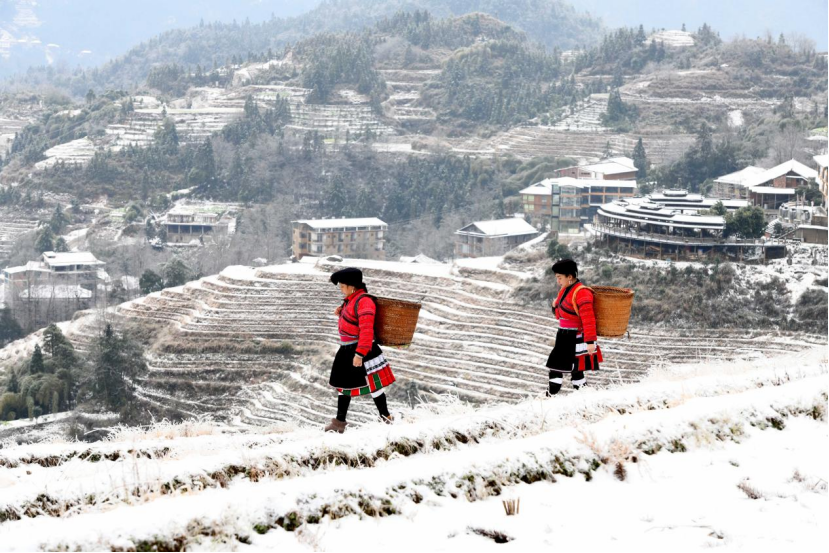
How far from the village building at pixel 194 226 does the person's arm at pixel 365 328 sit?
177ft

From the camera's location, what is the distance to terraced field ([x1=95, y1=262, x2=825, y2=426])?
80.8 feet

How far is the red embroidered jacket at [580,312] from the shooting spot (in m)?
6.77

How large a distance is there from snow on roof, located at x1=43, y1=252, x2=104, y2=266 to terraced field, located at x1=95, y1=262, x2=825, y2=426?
15590 mm

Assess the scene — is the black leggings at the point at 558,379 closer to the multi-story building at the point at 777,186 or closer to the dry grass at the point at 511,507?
the dry grass at the point at 511,507

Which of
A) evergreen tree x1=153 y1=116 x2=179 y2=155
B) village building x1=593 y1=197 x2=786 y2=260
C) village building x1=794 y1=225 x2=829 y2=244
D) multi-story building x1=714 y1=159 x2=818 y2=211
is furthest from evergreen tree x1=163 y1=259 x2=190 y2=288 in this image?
evergreen tree x1=153 y1=116 x2=179 y2=155

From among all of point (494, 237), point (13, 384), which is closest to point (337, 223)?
point (494, 237)

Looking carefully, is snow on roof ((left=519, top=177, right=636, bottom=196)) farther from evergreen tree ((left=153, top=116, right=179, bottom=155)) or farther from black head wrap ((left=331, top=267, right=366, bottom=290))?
black head wrap ((left=331, top=267, right=366, bottom=290))

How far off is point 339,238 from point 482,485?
47157 millimetres

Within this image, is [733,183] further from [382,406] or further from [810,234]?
[382,406]

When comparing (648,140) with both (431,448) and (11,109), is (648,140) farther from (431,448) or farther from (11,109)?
(431,448)

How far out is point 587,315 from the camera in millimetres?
6801

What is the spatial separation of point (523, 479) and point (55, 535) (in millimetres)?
1759

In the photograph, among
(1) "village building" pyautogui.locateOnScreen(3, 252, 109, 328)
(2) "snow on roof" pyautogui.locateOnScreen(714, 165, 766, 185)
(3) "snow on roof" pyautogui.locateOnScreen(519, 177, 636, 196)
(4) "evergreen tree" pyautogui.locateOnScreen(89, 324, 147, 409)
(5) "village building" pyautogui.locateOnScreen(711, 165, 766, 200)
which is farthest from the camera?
(3) "snow on roof" pyautogui.locateOnScreen(519, 177, 636, 196)

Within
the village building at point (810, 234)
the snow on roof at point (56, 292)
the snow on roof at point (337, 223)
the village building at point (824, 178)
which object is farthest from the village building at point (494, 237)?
the village building at point (810, 234)
